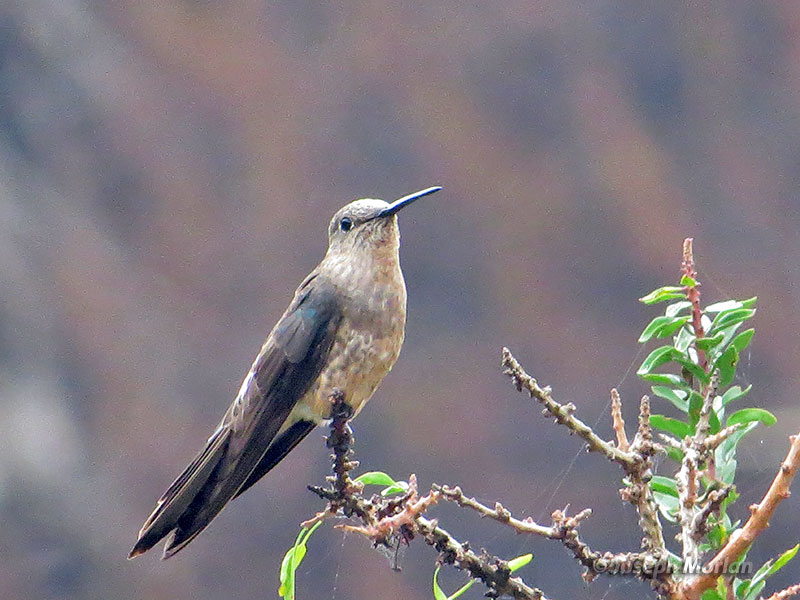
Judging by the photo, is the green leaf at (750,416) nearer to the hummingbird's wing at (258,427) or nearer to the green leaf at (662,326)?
the green leaf at (662,326)

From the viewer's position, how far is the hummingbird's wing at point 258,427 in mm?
1626

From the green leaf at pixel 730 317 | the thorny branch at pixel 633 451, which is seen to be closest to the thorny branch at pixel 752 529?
the thorny branch at pixel 633 451

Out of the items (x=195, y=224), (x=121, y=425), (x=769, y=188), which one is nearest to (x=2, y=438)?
(x=121, y=425)

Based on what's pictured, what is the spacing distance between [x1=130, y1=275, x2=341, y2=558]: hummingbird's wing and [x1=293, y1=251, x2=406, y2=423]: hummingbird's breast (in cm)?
2

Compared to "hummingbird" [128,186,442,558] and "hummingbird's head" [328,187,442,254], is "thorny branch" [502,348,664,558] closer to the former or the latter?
"hummingbird" [128,186,442,558]

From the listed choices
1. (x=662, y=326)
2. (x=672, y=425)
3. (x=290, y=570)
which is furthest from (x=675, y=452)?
(x=290, y=570)

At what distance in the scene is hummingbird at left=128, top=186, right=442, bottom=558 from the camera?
68.4 inches

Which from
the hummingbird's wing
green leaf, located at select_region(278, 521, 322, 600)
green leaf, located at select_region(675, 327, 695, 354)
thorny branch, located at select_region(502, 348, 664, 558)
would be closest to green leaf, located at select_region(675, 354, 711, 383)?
green leaf, located at select_region(675, 327, 695, 354)

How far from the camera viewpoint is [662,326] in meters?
1.12

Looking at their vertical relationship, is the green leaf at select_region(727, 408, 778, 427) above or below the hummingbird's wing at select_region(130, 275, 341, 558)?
below

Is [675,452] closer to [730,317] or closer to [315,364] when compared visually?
[730,317]

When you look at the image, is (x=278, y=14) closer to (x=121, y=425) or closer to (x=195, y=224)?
(x=195, y=224)

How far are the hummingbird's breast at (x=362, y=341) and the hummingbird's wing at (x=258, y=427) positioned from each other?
0.02m

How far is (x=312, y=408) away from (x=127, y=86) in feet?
10.9
